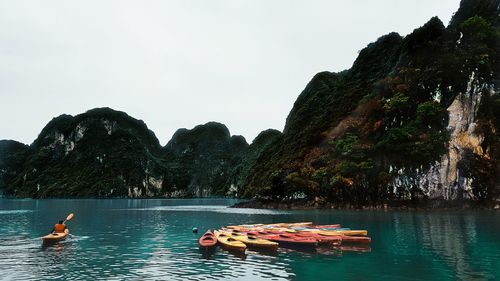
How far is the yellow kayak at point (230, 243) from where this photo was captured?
2480 cm

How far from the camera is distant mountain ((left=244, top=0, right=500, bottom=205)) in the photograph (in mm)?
65250

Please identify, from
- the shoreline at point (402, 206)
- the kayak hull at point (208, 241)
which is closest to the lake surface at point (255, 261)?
the kayak hull at point (208, 241)

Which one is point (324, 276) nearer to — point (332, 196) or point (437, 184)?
point (437, 184)

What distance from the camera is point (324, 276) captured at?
18.7 metres

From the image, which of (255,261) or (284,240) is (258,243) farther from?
(255,261)

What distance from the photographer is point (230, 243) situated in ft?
85.5

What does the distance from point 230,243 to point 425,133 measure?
54.1 m

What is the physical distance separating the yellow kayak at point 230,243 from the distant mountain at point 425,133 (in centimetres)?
4813

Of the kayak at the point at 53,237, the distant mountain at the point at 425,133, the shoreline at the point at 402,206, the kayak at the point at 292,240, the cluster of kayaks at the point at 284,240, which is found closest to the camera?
the cluster of kayaks at the point at 284,240

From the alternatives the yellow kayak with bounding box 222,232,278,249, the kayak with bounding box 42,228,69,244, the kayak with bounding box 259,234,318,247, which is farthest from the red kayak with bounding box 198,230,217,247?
the kayak with bounding box 42,228,69,244

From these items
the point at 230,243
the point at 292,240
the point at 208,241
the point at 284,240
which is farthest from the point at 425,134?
the point at 230,243

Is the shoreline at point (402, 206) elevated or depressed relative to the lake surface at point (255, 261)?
elevated

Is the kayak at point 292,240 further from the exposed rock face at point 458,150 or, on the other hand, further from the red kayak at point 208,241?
the exposed rock face at point 458,150

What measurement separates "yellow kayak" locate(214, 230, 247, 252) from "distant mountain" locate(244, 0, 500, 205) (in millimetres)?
48132
